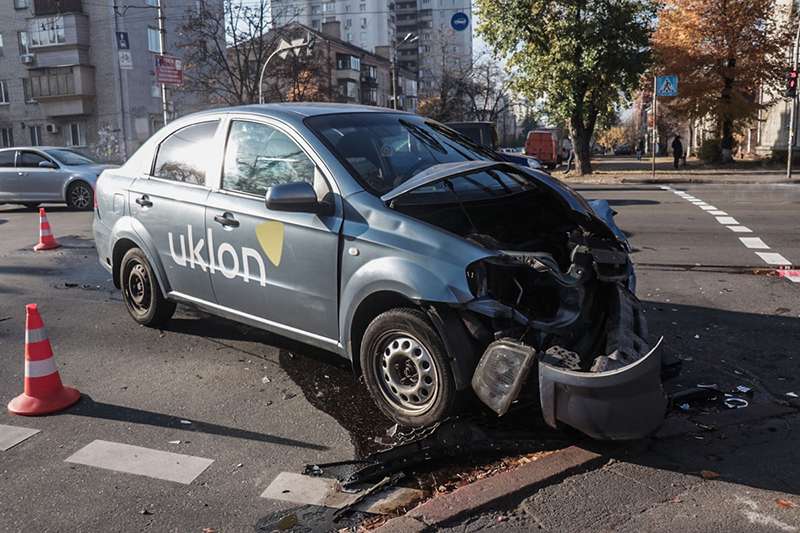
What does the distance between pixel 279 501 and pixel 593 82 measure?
25544 mm

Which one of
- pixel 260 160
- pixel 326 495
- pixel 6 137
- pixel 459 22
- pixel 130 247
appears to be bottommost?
pixel 326 495

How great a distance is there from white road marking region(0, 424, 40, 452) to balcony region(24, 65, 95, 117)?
4450 cm

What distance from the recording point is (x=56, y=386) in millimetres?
4582

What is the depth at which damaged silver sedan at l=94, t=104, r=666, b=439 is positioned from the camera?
3521mm

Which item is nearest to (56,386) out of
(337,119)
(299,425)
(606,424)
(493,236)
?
(299,425)

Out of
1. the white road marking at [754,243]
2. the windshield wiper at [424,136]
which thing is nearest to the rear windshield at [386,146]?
the windshield wiper at [424,136]

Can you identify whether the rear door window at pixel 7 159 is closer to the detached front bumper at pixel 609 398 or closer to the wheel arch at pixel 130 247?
the wheel arch at pixel 130 247

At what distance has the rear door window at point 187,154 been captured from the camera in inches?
209

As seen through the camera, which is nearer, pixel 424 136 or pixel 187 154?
pixel 424 136

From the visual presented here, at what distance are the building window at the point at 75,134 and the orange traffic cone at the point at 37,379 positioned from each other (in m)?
46.2

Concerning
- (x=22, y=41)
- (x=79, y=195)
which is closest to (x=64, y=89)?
Result: (x=22, y=41)

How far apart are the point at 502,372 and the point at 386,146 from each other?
6.45ft

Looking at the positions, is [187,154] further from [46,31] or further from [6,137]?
[6,137]

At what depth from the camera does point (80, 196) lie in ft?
53.6
